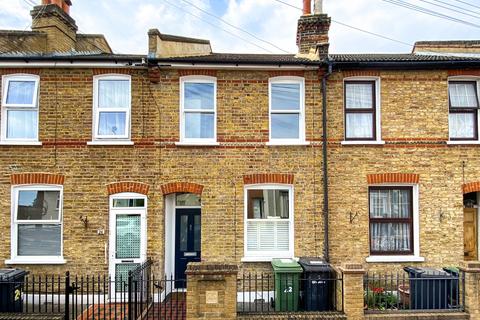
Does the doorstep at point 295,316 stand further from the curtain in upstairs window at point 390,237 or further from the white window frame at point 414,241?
the curtain in upstairs window at point 390,237

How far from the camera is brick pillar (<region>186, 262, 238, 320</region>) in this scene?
7.29 m

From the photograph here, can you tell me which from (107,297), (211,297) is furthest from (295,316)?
→ (107,297)

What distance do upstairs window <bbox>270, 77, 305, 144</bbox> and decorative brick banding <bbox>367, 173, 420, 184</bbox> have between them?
2.26 m

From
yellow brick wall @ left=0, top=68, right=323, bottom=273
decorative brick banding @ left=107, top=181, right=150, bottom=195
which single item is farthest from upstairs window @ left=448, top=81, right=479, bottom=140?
decorative brick banding @ left=107, top=181, right=150, bottom=195

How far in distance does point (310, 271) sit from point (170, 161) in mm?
4565

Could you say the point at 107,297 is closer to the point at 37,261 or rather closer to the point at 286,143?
the point at 37,261

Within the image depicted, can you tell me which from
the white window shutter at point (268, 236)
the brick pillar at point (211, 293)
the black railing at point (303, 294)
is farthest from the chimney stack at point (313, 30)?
the brick pillar at point (211, 293)

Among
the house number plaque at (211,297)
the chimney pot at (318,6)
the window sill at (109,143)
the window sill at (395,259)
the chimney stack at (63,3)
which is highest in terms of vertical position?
the chimney stack at (63,3)

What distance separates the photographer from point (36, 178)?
995cm

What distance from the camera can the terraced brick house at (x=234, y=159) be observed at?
1002 cm

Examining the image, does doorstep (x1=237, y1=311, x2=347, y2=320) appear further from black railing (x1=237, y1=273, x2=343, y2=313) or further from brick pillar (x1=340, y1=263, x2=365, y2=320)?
black railing (x1=237, y1=273, x2=343, y2=313)

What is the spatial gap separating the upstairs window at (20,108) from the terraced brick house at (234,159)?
0.03m

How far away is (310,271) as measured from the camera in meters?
8.37

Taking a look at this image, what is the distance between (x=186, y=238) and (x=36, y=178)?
4320mm
